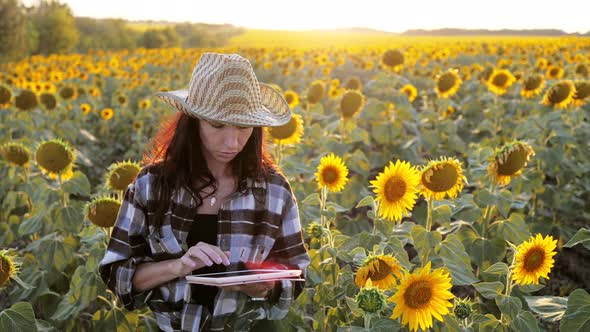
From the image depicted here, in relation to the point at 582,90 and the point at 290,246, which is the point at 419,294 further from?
the point at 582,90

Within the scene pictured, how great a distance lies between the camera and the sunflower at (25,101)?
5098 mm

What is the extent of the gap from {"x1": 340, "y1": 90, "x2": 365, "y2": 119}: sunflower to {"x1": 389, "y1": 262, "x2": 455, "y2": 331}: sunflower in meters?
2.45

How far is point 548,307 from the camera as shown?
2137mm

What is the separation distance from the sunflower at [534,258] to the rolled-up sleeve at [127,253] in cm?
125

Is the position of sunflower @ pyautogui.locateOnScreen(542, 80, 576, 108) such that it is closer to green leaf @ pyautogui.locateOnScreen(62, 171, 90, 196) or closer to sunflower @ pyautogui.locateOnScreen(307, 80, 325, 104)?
sunflower @ pyautogui.locateOnScreen(307, 80, 325, 104)

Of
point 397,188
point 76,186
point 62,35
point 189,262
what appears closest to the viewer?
point 189,262

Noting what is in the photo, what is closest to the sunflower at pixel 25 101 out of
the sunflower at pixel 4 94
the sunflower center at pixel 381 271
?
the sunflower at pixel 4 94

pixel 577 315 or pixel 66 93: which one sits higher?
pixel 577 315

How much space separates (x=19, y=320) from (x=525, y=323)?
170 cm

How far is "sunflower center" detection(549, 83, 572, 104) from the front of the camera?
4254 millimetres

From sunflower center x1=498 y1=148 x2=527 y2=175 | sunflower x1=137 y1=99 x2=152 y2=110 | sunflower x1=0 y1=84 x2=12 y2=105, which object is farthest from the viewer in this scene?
sunflower x1=137 y1=99 x2=152 y2=110

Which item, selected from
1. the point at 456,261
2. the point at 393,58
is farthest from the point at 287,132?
the point at 393,58

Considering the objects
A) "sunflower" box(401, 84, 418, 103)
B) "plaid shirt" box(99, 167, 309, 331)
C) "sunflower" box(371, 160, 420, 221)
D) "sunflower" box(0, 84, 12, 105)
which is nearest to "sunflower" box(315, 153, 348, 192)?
"sunflower" box(371, 160, 420, 221)

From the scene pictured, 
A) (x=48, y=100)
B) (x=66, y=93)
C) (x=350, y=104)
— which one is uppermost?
(x=350, y=104)
